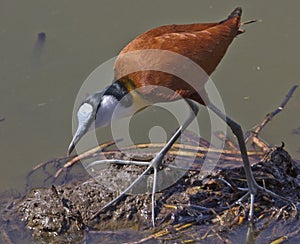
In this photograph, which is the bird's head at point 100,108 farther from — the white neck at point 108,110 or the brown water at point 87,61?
the brown water at point 87,61

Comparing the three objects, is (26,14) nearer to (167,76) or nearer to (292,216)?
(167,76)

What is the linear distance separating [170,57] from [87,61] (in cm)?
206

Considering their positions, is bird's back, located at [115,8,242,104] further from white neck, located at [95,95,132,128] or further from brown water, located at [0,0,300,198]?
brown water, located at [0,0,300,198]

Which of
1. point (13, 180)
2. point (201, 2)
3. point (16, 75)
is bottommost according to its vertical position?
point (13, 180)

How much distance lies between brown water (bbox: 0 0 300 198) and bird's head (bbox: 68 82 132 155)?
491 millimetres

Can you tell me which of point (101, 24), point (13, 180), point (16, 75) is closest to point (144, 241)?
point (13, 180)

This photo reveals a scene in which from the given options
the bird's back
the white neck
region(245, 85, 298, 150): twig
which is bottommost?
region(245, 85, 298, 150): twig

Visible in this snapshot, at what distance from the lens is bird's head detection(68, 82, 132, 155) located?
3.68 metres

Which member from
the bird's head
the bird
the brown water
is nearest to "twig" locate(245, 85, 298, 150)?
the brown water

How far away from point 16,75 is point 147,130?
1.34 m

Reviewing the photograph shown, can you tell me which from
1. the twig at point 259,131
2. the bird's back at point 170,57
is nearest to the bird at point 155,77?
the bird's back at point 170,57

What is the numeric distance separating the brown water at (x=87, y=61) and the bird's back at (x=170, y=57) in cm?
48

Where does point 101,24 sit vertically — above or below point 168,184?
above

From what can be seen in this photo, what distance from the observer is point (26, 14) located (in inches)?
252
